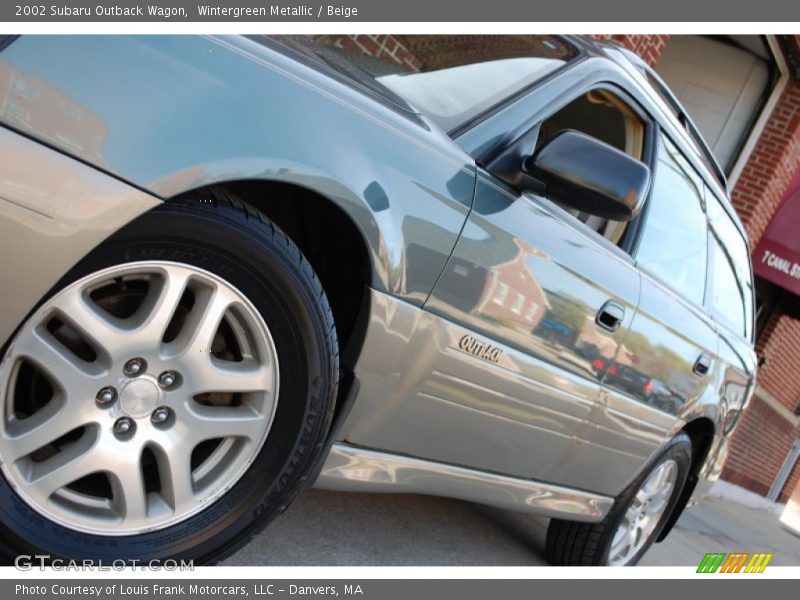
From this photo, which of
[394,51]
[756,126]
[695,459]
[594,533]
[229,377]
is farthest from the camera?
[756,126]

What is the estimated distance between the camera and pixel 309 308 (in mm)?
2010

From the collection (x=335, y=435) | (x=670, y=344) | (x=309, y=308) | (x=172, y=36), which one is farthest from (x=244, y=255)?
(x=670, y=344)

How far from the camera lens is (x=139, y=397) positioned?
6.23 feet

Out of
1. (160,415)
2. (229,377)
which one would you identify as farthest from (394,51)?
(160,415)

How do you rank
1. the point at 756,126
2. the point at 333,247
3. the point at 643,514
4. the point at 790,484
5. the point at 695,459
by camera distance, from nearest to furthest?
the point at 333,247 → the point at 643,514 → the point at 695,459 → the point at 756,126 → the point at 790,484

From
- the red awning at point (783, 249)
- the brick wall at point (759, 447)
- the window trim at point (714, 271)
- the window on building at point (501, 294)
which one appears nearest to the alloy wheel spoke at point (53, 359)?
the window on building at point (501, 294)

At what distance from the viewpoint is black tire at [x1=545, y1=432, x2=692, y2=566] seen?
3.77 m

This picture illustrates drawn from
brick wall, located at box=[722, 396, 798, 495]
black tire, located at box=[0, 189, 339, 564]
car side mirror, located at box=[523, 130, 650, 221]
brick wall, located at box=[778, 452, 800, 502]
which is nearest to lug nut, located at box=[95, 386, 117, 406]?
black tire, located at box=[0, 189, 339, 564]

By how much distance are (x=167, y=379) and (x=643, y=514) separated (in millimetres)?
2821

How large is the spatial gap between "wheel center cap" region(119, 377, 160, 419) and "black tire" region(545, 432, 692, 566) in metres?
2.41

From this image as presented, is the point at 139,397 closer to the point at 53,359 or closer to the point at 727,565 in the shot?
the point at 53,359

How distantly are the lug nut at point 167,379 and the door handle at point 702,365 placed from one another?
2.48m

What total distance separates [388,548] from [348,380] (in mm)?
1179

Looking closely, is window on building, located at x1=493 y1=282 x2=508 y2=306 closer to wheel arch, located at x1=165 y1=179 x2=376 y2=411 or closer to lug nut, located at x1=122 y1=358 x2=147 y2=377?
wheel arch, located at x1=165 y1=179 x2=376 y2=411
